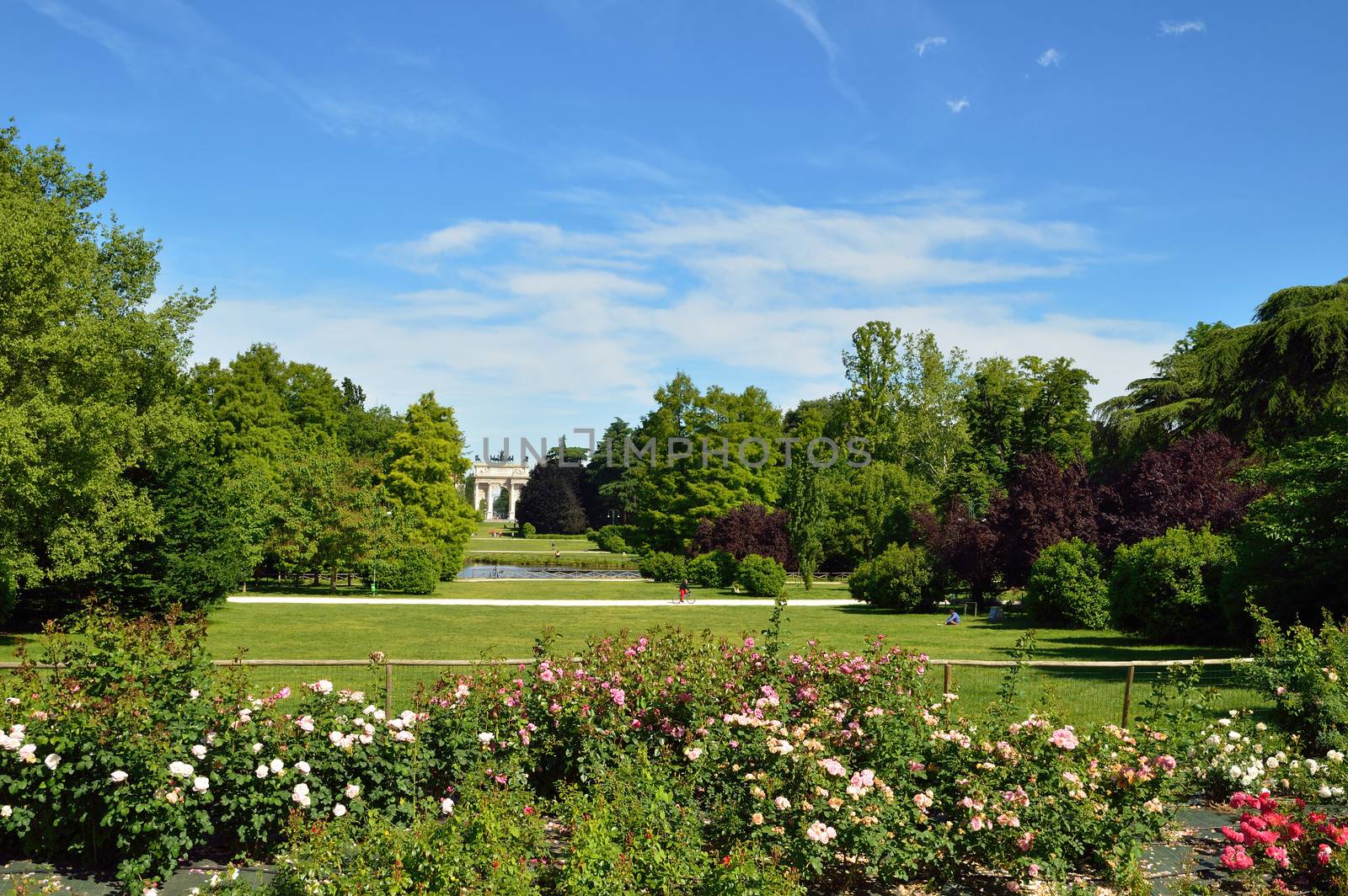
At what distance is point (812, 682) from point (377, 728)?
3.55 meters

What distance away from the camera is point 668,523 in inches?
1988

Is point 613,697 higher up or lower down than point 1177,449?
lower down

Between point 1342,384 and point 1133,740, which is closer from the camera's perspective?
point 1133,740

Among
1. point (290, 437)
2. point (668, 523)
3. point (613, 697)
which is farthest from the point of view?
point (668, 523)

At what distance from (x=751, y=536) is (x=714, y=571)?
2.82 meters

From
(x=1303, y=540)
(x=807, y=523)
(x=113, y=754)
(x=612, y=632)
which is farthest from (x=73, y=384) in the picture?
(x=807, y=523)

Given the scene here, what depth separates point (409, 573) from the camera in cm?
3653

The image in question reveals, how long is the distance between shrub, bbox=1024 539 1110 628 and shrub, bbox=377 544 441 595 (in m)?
22.5

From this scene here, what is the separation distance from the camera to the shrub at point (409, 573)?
36375mm

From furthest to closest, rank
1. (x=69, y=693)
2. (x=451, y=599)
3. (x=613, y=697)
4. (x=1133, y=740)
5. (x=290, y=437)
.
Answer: (x=290, y=437) → (x=451, y=599) → (x=613, y=697) → (x=1133, y=740) → (x=69, y=693)

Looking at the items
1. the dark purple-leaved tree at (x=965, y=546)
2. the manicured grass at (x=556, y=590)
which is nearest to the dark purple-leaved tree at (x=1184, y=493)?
the dark purple-leaved tree at (x=965, y=546)

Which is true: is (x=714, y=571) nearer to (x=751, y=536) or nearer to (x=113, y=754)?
(x=751, y=536)

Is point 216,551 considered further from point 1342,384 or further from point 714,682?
point 1342,384

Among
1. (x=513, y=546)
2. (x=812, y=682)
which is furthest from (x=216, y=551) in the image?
(x=513, y=546)
